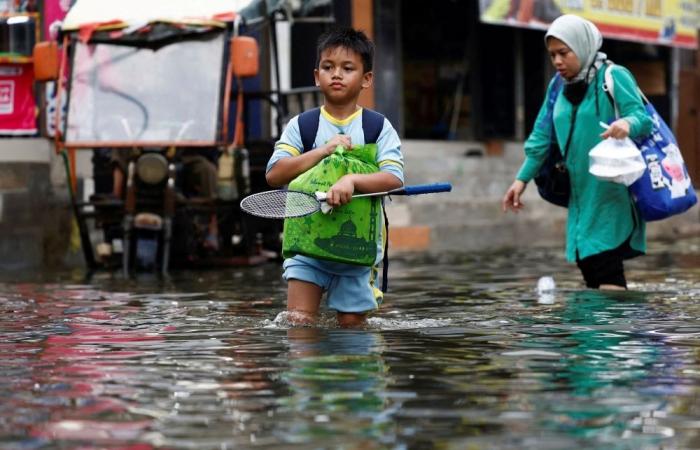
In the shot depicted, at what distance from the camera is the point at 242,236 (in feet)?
54.3

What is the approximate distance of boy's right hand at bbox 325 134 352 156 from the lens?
7660 millimetres

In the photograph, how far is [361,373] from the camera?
655 cm

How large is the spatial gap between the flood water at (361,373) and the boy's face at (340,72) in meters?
1.12

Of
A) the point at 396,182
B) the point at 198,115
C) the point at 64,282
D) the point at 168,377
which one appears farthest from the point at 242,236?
the point at 168,377

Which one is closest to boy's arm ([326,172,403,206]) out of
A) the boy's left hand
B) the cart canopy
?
the boy's left hand

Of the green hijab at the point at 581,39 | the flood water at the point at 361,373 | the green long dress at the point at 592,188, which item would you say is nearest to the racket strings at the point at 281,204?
the flood water at the point at 361,373

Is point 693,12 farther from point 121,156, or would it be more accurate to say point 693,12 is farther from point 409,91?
point 121,156

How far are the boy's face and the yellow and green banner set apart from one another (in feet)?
39.4

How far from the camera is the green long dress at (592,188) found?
10.1 meters

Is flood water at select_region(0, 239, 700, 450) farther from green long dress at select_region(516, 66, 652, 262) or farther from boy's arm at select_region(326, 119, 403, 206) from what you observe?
boy's arm at select_region(326, 119, 403, 206)

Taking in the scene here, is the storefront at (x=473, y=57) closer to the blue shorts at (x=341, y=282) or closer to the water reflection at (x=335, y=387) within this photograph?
the blue shorts at (x=341, y=282)

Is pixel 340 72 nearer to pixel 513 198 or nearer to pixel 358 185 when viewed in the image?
pixel 358 185

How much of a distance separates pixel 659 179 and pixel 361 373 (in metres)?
3.94

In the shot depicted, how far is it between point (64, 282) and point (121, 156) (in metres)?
2.26
